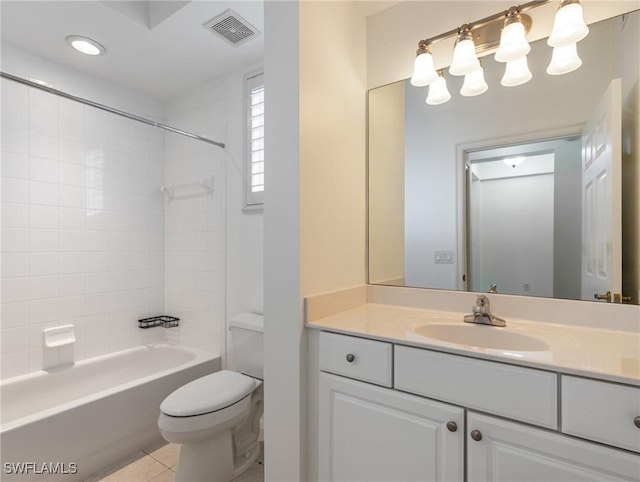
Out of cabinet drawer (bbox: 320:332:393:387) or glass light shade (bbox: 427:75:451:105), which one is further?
glass light shade (bbox: 427:75:451:105)

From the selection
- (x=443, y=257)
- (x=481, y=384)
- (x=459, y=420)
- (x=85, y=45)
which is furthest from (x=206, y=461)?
(x=85, y=45)

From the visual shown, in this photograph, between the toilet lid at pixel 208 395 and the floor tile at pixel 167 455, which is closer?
the toilet lid at pixel 208 395

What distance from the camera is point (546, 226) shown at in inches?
52.1

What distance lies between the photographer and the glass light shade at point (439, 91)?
4.89ft

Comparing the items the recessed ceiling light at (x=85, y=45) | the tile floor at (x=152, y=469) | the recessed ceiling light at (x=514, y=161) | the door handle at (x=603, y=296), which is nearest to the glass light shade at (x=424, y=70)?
the recessed ceiling light at (x=514, y=161)

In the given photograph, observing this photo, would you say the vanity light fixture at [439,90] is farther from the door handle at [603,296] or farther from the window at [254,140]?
the window at [254,140]

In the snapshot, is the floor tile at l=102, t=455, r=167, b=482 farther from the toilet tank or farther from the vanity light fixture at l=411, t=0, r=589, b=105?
the vanity light fixture at l=411, t=0, r=589, b=105

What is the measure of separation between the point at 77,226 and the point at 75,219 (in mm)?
49

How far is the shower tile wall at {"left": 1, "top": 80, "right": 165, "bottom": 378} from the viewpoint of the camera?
6.54ft

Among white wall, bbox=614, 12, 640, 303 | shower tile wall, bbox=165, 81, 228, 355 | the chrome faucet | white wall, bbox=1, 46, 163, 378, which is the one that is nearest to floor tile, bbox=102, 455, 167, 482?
shower tile wall, bbox=165, 81, 228, 355

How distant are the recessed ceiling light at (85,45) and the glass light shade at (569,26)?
2356mm

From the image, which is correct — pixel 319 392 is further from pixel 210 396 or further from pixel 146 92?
pixel 146 92

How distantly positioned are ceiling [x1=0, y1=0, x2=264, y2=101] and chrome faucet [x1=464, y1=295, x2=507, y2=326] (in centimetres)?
174

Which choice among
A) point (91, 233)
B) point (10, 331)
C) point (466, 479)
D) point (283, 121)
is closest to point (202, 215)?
point (91, 233)
